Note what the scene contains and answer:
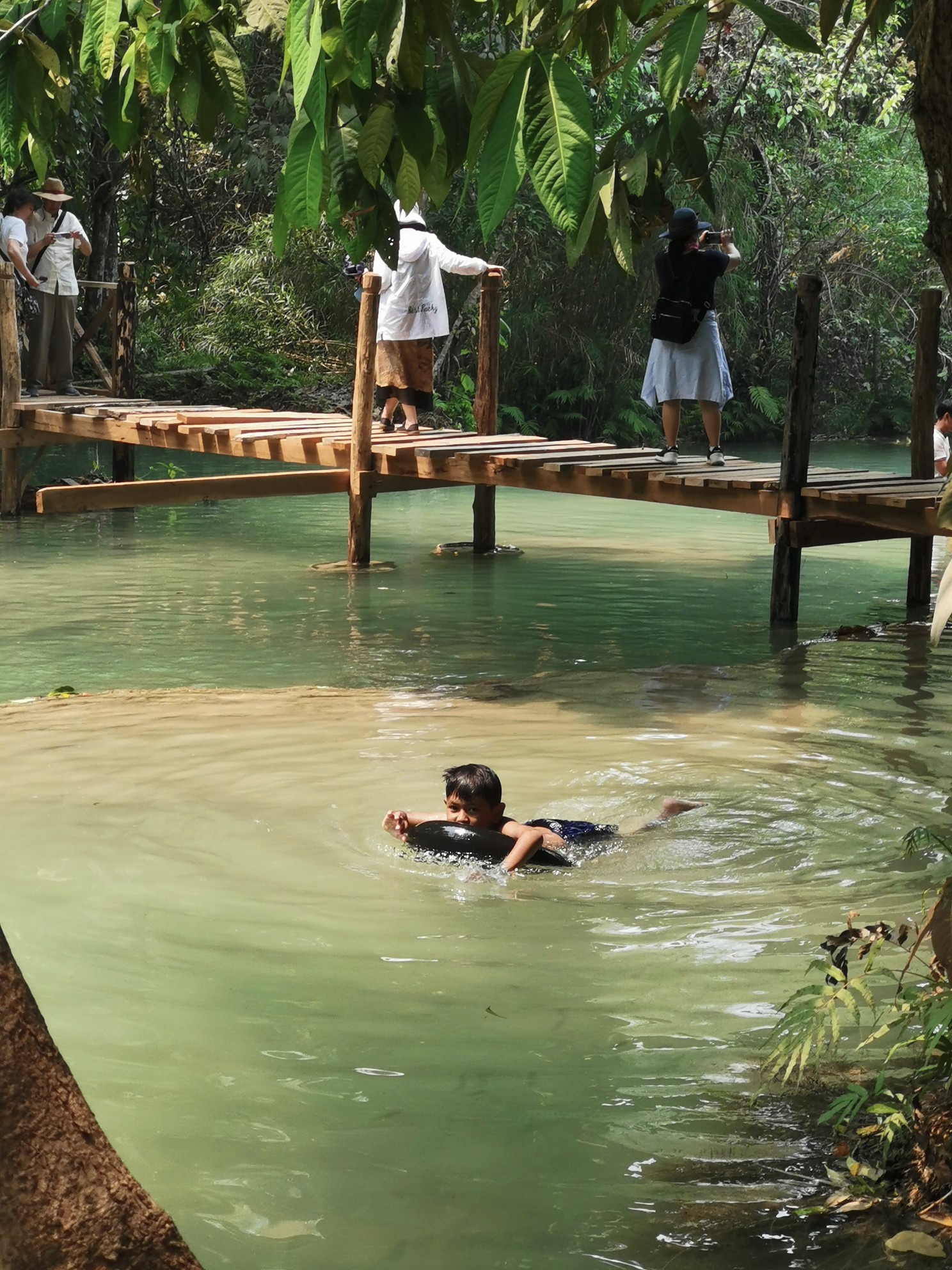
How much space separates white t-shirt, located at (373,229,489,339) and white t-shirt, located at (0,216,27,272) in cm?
418

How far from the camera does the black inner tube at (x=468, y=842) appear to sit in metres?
5.93

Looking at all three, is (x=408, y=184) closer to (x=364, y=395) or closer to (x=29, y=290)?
(x=364, y=395)

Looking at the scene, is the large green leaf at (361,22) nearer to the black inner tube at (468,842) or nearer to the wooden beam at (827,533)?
the black inner tube at (468,842)

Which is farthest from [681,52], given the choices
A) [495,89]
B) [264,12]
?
[264,12]

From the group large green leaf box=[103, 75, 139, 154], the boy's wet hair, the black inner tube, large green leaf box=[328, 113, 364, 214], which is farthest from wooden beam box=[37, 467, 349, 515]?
large green leaf box=[328, 113, 364, 214]

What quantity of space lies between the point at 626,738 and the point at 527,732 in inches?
19.3

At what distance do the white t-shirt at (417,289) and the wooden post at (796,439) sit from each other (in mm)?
3148

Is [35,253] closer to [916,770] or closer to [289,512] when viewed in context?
[289,512]

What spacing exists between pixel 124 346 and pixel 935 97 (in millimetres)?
15172

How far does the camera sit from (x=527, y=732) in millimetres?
8023

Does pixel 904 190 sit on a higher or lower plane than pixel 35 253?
higher

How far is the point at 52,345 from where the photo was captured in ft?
57.4

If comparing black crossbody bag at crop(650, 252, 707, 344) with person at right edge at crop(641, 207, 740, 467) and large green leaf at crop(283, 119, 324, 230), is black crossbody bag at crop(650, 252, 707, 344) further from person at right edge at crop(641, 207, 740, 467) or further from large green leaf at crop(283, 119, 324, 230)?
large green leaf at crop(283, 119, 324, 230)

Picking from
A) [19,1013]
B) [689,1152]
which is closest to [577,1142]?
[689,1152]
